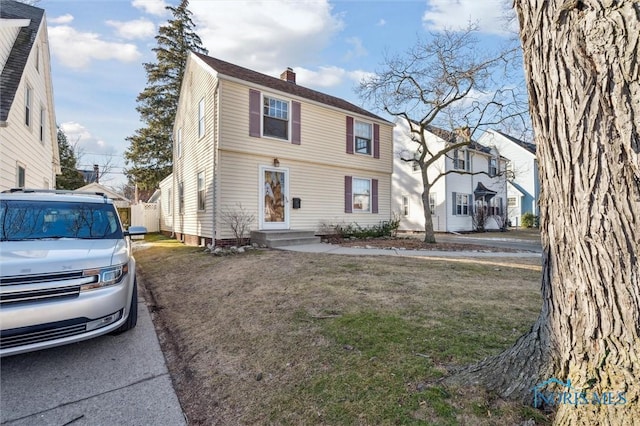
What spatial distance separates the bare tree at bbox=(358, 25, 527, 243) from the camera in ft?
35.7

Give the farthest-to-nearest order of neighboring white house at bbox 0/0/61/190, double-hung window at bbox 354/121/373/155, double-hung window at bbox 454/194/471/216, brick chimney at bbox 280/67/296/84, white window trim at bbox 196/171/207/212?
double-hung window at bbox 454/194/471/216, brick chimney at bbox 280/67/296/84, double-hung window at bbox 354/121/373/155, white window trim at bbox 196/171/207/212, neighboring white house at bbox 0/0/61/190

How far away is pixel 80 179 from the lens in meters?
28.1

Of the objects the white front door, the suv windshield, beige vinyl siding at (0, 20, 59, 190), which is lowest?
the suv windshield

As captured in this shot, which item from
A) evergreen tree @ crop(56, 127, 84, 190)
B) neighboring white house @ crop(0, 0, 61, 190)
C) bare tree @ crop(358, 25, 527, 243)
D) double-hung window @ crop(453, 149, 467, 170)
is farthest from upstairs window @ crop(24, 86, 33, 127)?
evergreen tree @ crop(56, 127, 84, 190)

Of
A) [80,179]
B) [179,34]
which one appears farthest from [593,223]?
[80,179]

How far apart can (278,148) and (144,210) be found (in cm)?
1248

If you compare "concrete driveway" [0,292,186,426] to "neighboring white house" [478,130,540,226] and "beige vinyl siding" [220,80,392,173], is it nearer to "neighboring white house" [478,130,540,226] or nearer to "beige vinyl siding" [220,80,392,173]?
"beige vinyl siding" [220,80,392,173]

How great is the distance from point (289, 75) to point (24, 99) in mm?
9589

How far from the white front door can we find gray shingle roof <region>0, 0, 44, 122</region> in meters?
6.24

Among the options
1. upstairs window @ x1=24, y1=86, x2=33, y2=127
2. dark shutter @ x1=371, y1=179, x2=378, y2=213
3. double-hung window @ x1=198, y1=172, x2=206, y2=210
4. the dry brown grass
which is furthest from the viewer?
dark shutter @ x1=371, y1=179, x2=378, y2=213

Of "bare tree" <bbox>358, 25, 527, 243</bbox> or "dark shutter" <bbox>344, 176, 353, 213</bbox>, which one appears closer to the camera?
"bare tree" <bbox>358, 25, 527, 243</bbox>

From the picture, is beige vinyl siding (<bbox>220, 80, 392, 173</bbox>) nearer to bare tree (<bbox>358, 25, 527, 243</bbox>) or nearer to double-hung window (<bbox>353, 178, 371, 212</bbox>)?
double-hung window (<bbox>353, 178, 371, 212</bbox>)

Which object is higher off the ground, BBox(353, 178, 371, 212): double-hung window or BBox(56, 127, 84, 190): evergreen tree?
BBox(56, 127, 84, 190): evergreen tree

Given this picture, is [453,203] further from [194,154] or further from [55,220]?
[55,220]
